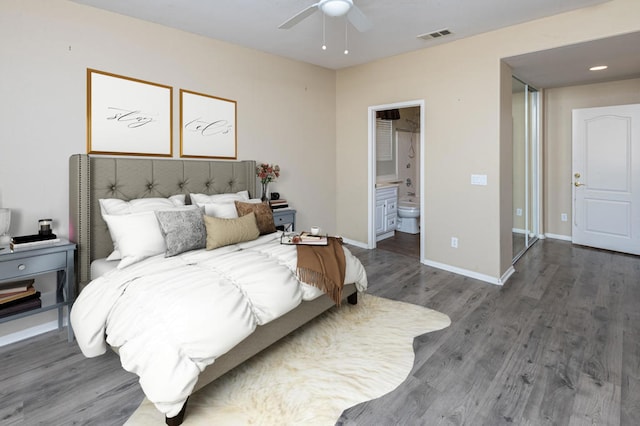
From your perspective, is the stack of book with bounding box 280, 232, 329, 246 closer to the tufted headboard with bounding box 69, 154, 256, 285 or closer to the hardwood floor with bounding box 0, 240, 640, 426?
the hardwood floor with bounding box 0, 240, 640, 426

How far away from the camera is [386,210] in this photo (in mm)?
5809

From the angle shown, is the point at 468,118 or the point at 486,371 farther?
the point at 468,118

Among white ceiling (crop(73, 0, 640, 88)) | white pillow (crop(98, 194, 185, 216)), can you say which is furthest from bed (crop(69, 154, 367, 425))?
white ceiling (crop(73, 0, 640, 88))

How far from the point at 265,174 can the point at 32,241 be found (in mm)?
2247

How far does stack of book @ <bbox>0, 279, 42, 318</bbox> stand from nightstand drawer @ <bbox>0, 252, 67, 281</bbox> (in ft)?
0.52

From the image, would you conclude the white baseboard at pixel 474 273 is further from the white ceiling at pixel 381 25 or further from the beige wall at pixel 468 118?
the white ceiling at pixel 381 25

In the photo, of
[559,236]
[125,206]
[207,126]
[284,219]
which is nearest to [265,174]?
[284,219]

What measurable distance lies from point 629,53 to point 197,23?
14.2ft

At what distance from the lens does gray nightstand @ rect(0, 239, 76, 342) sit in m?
2.30

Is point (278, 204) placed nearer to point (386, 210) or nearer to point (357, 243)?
point (357, 243)

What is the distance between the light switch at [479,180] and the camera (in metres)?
3.82

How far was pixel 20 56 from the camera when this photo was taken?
2.59 meters

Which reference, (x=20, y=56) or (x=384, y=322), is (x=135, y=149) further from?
(x=384, y=322)

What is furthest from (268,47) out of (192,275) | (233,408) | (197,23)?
(233,408)
